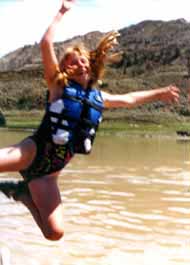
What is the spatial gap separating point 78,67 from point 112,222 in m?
5.62

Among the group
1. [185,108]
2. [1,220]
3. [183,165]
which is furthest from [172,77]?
[1,220]

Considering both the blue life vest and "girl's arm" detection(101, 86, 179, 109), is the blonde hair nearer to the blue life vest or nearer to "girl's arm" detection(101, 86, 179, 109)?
the blue life vest

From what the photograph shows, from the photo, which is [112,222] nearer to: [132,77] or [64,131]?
[64,131]

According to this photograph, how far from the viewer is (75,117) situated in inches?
293

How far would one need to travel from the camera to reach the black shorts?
7.36m

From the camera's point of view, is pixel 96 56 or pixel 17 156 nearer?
pixel 17 156

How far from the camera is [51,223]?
759cm

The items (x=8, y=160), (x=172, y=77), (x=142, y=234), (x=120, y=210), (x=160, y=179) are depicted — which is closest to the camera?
(x=8, y=160)

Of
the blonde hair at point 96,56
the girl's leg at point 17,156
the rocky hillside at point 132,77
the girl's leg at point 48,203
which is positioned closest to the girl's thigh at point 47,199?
the girl's leg at point 48,203

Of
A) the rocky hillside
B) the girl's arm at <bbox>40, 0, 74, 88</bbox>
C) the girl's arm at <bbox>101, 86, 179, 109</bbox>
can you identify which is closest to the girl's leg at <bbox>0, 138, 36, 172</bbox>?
the girl's arm at <bbox>40, 0, 74, 88</bbox>

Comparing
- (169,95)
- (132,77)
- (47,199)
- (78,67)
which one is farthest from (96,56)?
(132,77)

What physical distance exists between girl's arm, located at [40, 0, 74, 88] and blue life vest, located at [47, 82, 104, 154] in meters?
0.18

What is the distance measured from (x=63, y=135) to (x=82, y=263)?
2.71m

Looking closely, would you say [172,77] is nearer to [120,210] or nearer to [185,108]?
[185,108]
